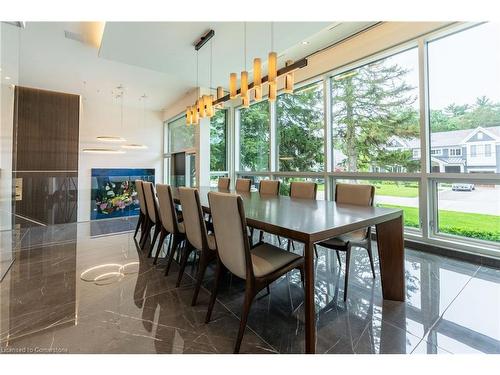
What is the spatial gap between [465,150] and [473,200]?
639 millimetres

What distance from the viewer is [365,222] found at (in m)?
1.67

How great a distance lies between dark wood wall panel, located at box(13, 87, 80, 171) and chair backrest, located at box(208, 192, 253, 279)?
6.11 m

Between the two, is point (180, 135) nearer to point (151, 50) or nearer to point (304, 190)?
point (151, 50)

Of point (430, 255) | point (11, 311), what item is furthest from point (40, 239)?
point (430, 255)

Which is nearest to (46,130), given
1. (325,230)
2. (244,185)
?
(244,185)

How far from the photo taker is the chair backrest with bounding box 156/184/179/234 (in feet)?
8.56

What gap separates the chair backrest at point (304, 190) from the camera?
3.17 metres

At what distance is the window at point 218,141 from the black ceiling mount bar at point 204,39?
2.84m

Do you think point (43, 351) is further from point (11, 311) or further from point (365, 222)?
point (365, 222)

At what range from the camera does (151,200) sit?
3.31 metres

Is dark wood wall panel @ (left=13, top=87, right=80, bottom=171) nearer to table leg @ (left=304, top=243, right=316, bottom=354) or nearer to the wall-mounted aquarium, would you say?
the wall-mounted aquarium

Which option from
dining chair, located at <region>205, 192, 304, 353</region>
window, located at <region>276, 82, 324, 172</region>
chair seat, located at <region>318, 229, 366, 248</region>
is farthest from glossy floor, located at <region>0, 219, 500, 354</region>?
window, located at <region>276, 82, 324, 172</region>

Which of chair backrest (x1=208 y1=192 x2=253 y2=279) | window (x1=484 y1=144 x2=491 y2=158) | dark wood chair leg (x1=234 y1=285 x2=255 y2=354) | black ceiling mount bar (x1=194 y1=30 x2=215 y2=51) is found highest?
black ceiling mount bar (x1=194 y1=30 x2=215 y2=51)
